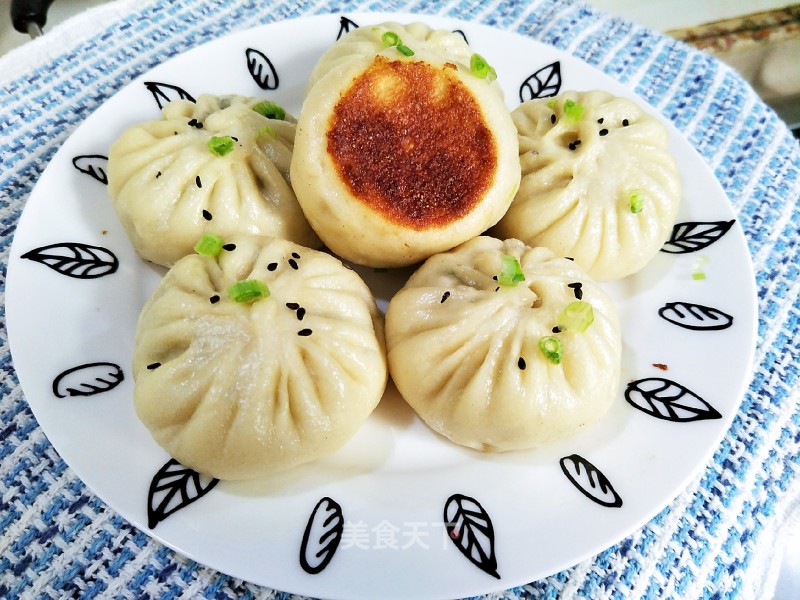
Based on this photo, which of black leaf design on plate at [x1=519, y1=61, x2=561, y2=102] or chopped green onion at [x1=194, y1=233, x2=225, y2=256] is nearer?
chopped green onion at [x1=194, y1=233, x2=225, y2=256]

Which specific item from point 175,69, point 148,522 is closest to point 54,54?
point 175,69

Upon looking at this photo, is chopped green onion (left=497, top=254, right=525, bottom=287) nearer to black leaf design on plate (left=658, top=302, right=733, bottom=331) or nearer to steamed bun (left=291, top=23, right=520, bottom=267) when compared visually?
steamed bun (left=291, top=23, right=520, bottom=267)

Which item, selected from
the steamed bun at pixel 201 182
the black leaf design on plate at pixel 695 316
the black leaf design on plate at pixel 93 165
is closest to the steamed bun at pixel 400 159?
the steamed bun at pixel 201 182

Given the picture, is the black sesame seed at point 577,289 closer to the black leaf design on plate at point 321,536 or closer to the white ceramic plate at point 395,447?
the white ceramic plate at point 395,447

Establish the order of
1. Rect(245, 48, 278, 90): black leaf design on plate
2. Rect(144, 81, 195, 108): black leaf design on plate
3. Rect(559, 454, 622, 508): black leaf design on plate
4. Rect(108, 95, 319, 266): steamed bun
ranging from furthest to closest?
1. Rect(245, 48, 278, 90): black leaf design on plate
2. Rect(144, 81, 195, 108): black leaf design on plate
3. Rect(108, 95, 319, 266): steamed bun
4. Rect(559, 454, 622, 508): black leaf design on plate

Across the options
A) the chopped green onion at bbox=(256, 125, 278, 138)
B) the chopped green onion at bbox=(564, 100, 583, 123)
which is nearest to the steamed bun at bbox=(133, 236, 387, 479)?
the chopped green onion at bbox=(256, 125, 278, 138)

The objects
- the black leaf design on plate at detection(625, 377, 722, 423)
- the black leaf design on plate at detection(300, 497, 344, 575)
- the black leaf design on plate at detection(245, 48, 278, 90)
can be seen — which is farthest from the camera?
the black leaf design on plate at detection(245, 48, 278, 90)

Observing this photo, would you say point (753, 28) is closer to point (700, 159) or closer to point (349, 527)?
point (700, 159)
